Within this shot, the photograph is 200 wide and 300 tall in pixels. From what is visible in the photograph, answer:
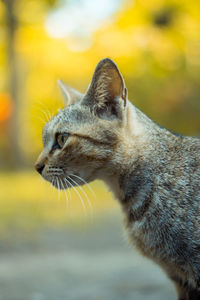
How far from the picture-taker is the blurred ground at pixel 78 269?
152 inches

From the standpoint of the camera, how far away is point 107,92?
2.64 m

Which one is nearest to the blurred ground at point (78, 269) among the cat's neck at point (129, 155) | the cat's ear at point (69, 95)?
the cat's neck at point (129, 155)

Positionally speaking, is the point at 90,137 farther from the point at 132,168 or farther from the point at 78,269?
the point at 78,269

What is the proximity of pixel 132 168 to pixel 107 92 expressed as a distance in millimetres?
484

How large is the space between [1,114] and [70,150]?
954 centimetres

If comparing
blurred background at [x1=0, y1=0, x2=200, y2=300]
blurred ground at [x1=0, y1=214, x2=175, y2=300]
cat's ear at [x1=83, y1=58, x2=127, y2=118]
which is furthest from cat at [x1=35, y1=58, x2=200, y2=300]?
blurred background at [x1=0, y1=0, x2=200, y2=300]

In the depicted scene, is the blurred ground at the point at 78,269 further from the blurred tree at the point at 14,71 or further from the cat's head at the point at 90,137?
the blurred tree at the point at 14,71

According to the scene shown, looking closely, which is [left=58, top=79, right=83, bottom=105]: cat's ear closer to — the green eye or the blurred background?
the green eye

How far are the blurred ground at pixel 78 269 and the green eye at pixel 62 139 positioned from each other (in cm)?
82

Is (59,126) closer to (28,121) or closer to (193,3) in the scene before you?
(28,121)

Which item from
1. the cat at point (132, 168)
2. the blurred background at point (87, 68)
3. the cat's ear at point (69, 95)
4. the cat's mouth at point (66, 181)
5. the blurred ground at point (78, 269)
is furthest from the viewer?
the blurred background at point (87, 68)

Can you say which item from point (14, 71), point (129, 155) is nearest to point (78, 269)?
point (129, 155)

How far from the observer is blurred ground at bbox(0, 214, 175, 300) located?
385 cm

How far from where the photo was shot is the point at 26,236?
19.7ft
